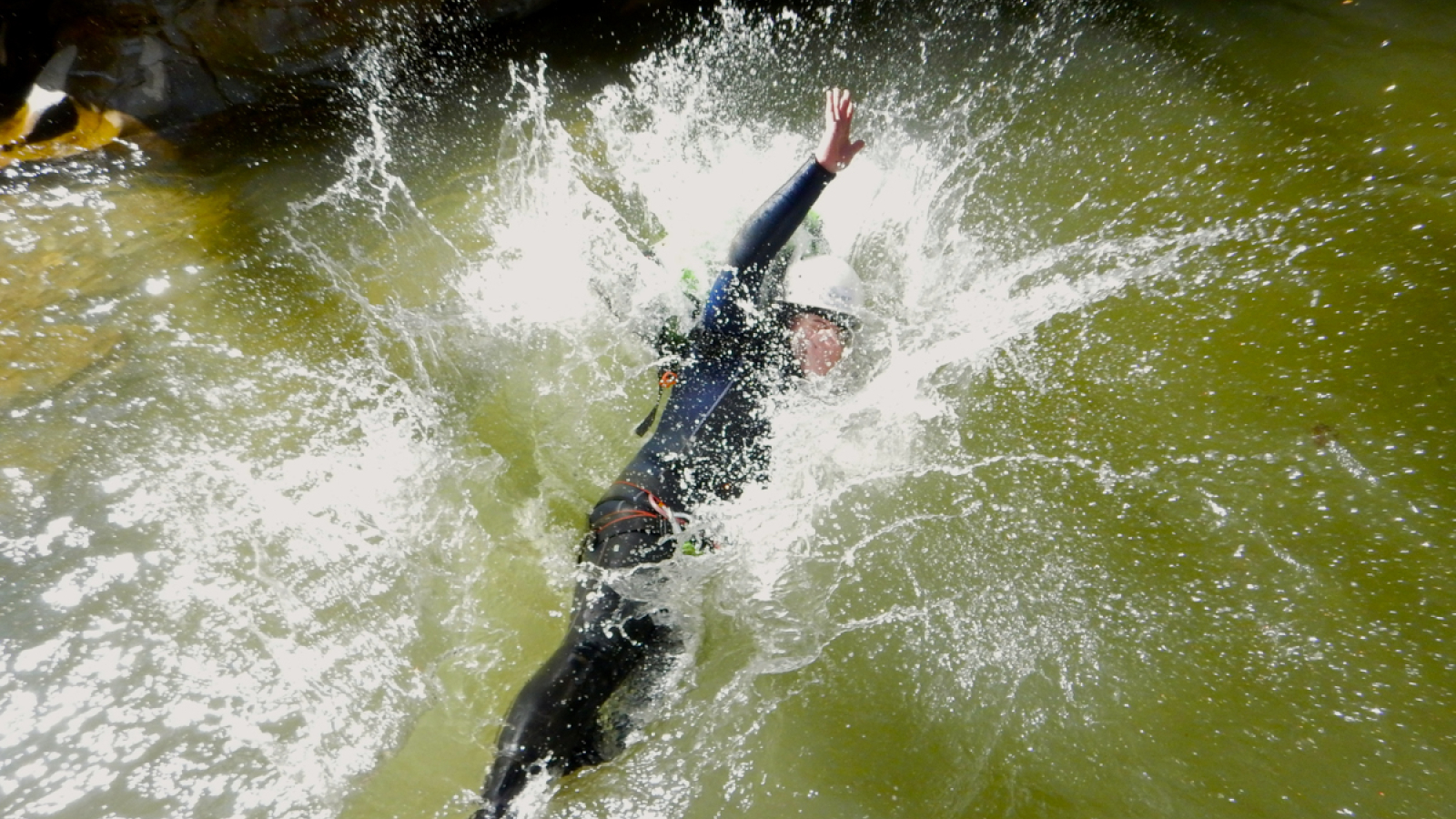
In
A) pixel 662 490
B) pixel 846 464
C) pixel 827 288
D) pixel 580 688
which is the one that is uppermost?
pixel 827 288

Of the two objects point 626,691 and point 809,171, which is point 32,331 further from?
point 809,171

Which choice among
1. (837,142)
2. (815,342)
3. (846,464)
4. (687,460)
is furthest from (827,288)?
(687,460)

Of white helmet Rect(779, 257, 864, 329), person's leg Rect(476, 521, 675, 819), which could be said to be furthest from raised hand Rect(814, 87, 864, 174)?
person's leg Rect(476, 521, 675, 819)

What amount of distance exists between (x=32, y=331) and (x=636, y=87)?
334cm

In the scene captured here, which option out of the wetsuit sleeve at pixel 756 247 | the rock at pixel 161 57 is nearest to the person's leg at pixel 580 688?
the wetsuit sleeve at pixel 756 247

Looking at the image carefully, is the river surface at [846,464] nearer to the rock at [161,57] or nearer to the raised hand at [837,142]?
the rock at [161,57]

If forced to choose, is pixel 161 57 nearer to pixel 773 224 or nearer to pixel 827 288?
pixel 773 224

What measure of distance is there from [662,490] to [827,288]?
44.5 inches

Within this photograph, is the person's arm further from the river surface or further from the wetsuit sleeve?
the river surface

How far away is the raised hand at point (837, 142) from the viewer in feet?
8.27

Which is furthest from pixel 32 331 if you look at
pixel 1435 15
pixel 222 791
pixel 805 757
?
pixel 1435 15

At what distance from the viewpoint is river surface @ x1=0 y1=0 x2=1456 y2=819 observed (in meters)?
1.79

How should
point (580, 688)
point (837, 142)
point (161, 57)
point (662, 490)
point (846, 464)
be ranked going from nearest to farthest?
point (580, 688), point (662, 490), point (846, 464), point (837, 142), point (161, 57)

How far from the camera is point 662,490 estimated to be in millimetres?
2273
